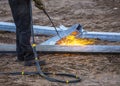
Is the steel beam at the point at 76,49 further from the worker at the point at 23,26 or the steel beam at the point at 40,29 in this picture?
the steel beam at the point at 40,29

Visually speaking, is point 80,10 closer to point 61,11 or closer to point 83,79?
point 61,11

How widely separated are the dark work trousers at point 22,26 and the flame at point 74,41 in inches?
48.0

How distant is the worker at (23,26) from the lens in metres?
6.85

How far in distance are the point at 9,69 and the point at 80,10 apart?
600 centimetres

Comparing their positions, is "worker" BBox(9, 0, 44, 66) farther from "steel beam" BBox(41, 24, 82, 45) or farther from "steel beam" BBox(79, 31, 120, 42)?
"steel beam" BBox(79, 31, 120, 42)

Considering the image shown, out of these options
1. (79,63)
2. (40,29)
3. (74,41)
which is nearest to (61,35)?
(74,41)

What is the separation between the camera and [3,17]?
38.2ft

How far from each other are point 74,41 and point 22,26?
1728 millimetres

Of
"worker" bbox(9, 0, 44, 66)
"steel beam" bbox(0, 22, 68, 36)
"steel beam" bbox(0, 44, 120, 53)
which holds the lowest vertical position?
"steel beam" bbox(0, 22, 68, 36)

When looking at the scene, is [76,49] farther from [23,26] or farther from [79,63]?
[23,26]

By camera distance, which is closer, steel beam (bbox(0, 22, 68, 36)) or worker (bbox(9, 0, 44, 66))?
worker (bbox(9, 0, 44, 66))

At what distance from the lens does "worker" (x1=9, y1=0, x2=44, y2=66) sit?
22.5ft

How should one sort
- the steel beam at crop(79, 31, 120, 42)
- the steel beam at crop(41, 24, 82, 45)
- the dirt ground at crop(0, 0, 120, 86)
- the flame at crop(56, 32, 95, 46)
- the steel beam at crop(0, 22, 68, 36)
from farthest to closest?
1. the steel beam at crop(0, 22, 68, 36)
2. the steel beam at crop(79, 31, 120, 42)
3. the flame at crop(56, 32, 95, 46)
4. the steel beam at crop(41, 24, 82, 45)
5. the dirt ground at crop(0, 0, 120, 86)

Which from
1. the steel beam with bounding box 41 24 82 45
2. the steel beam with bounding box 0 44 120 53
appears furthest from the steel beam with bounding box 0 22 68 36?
the steel beam with bounding box 0 44 120 53
